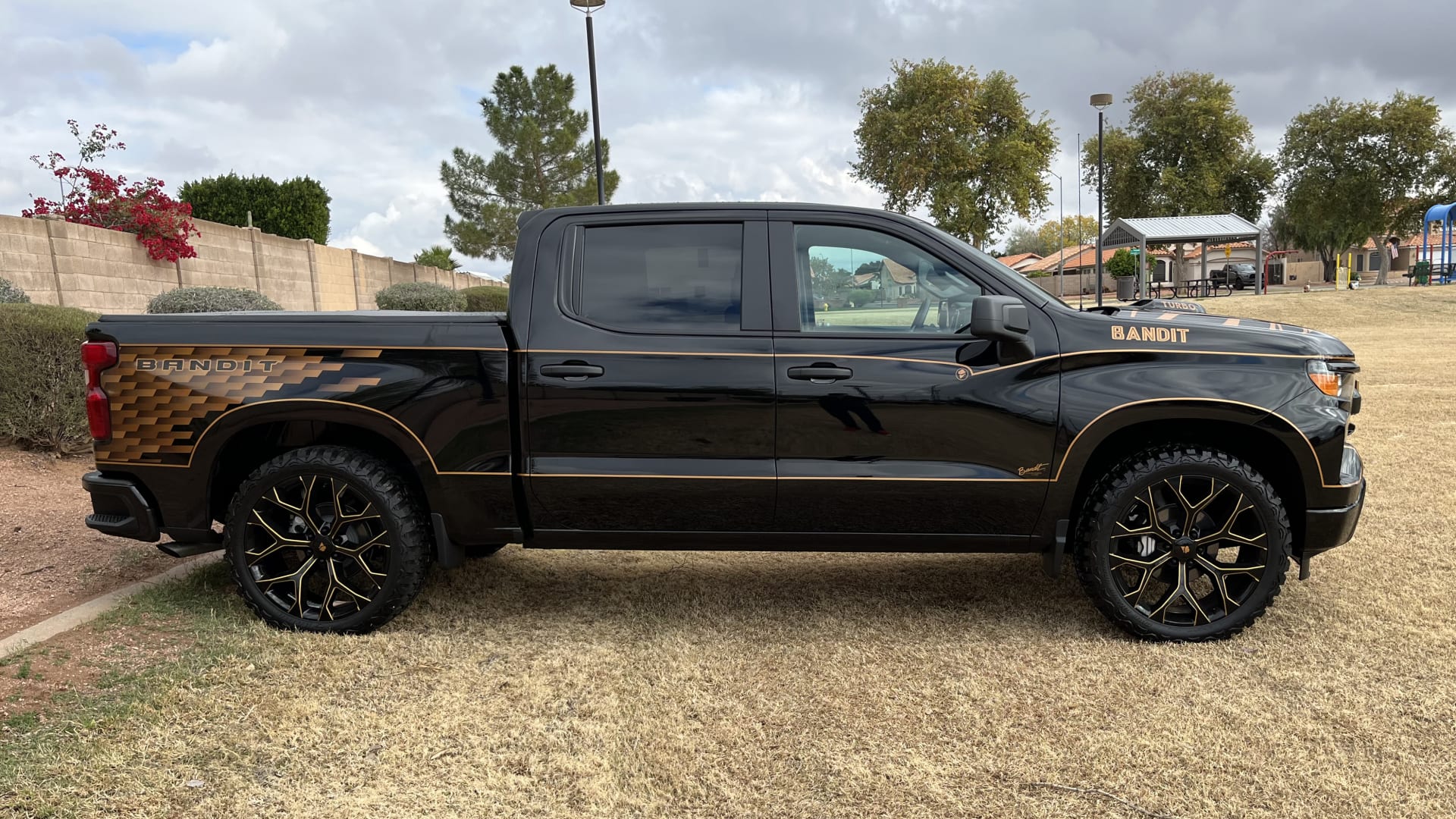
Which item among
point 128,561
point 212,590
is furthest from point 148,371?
point 128,561

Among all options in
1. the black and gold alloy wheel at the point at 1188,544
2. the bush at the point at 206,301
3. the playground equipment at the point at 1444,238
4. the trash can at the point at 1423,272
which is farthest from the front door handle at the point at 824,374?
the trash can at the point at 1423,272

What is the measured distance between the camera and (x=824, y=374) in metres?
3.69

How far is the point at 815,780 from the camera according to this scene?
9.22ft

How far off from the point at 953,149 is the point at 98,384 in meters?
41.3

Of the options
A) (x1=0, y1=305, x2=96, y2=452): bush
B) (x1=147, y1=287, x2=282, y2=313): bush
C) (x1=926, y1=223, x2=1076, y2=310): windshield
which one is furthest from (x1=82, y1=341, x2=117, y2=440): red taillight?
(x1=147, y1=287, x2=282, y2=313): bush

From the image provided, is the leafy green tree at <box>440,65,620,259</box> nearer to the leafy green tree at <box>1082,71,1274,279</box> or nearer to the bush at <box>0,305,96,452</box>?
the leafy green tree at <box>1082,71,1274,279</box>

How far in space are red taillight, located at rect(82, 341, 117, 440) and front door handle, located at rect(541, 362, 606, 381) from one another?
1.82 meters

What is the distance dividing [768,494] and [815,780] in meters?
1.24

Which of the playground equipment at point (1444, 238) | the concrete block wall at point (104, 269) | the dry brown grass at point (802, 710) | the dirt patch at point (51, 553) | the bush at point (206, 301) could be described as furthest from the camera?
the playground equipment at point (1444, 238)

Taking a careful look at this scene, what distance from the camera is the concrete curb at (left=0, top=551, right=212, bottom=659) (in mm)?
3824

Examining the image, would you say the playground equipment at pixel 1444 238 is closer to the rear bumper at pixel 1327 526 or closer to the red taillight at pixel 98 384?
the rear bumper at pixel 1327 526

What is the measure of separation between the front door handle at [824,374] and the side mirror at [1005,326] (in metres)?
0.51

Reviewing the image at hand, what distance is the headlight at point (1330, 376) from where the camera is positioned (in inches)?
146

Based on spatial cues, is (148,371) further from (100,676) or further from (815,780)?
(815,780)
